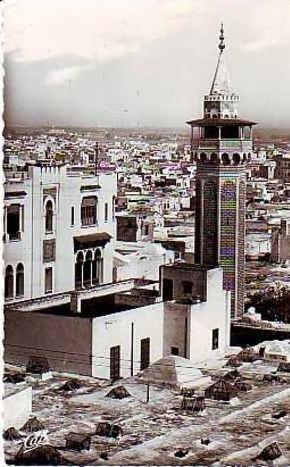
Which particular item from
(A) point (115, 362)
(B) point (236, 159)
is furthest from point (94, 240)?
(B) point (236, 159)

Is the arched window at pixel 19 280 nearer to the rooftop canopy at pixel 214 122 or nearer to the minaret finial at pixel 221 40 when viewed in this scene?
the rooftop canopy at pixel 214 122

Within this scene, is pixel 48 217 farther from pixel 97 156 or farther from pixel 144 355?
pixel 144 355

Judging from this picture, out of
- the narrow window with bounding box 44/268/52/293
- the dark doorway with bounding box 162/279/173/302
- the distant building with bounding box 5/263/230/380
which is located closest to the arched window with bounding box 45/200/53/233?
the narrow window with bounding box 44/268/52/293

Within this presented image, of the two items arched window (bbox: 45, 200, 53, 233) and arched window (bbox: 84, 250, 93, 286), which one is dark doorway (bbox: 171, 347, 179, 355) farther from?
arched window (bbox: 45, 200, 53, 233)

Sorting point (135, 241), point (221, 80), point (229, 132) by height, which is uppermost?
point (221, 80)

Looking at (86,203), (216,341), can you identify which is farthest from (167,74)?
(216,341)

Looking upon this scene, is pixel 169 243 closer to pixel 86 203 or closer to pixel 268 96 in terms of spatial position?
pixel 86 203

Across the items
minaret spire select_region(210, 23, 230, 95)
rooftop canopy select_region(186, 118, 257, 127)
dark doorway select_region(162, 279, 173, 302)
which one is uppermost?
minaret spire select_region(210, 23, 230, 95)
